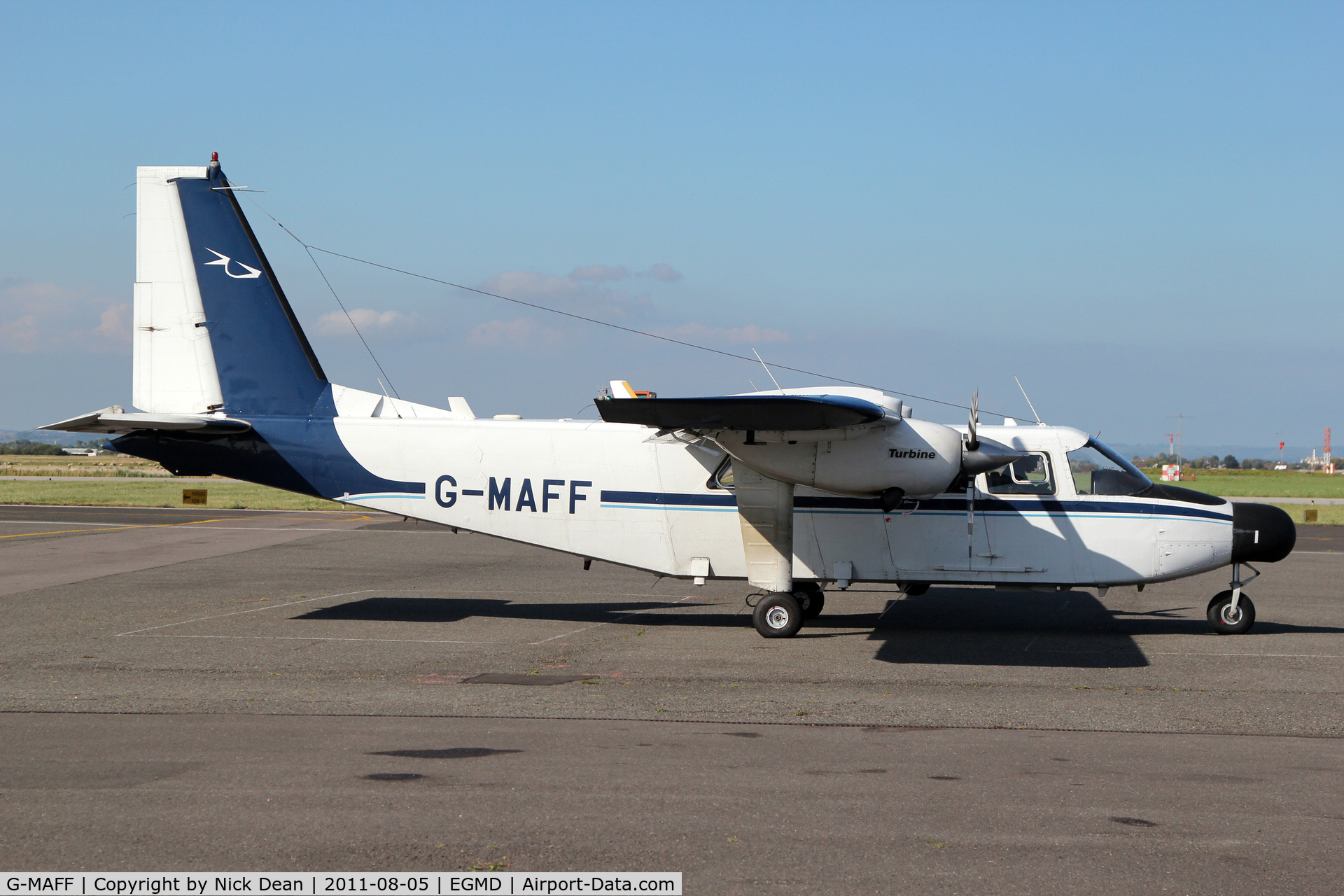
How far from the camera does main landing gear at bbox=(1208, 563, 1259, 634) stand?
45.1ft

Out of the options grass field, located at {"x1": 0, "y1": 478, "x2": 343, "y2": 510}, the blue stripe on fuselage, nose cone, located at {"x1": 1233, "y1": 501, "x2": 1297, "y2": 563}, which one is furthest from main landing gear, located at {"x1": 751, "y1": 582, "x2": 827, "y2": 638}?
grass field, located at {"x1": 0, "y1": 478, "x2": 343, "y2": 510}

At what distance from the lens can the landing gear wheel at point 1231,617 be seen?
13.8 m

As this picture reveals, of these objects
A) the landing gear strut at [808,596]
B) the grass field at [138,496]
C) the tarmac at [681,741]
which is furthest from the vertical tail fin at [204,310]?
the grass field at [138,496]

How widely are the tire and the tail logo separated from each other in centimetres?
908

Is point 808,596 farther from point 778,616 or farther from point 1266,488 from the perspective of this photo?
point 1266,488

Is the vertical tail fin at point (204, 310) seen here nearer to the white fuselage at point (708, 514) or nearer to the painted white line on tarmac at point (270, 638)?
the white fuselage at point (708, 514)

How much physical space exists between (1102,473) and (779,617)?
4.68 m

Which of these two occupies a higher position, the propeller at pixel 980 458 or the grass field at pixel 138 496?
the propeller at pixel 980 458

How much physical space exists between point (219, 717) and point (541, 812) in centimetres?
393

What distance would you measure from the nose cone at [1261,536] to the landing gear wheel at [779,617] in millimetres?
5743

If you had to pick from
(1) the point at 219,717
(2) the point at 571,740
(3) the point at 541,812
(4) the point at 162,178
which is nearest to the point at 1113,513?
(2) the point at 571,740

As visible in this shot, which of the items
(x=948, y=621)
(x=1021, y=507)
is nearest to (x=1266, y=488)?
(x=948, y=621)

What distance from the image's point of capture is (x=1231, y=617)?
13797mm

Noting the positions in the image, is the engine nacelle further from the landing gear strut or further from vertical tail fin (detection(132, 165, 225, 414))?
vertical tail fin (detection(132, 165, 225, 414))
